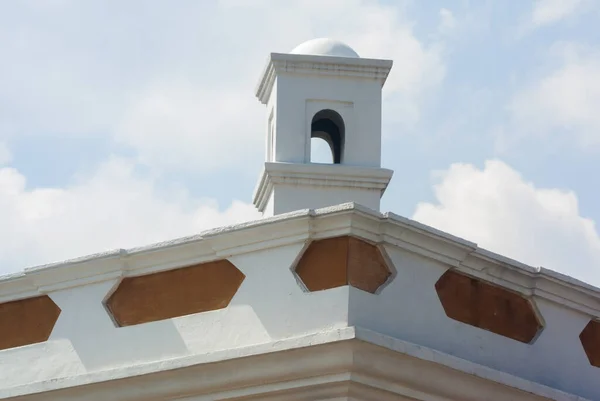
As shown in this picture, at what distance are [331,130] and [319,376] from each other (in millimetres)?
8088

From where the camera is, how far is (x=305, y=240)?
6.26 m

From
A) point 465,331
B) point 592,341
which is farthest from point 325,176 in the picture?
point 465,331

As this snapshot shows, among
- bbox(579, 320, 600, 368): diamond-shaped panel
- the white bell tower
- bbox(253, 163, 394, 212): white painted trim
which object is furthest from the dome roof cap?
bbox(579, 320, 600, 368): diamond-shaped panel

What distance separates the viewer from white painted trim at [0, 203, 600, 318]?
244 inches

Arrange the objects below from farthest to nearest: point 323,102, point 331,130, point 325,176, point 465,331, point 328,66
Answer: point 331,130
point 323,102
point 328,66
point 325,176
point 465,331

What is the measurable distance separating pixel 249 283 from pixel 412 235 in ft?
2.71

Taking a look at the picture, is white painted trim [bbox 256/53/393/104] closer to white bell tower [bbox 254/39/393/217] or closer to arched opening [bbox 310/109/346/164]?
white bell tower [bbox 254/39/393/217]

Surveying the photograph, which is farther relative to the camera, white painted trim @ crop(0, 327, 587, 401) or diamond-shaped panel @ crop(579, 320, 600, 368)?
diamond-shaped panel @ crop(579, 320, 600, 368)

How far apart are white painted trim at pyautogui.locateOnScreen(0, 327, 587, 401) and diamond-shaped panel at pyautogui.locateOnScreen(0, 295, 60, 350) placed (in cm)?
55

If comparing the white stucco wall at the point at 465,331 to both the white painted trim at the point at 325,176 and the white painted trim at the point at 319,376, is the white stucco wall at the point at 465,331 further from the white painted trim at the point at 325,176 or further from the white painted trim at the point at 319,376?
the white painted trim at the point at 325,176

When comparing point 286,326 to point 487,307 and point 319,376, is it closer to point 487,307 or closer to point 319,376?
point 319,376

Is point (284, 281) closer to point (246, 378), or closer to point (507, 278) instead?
point (246, 378)

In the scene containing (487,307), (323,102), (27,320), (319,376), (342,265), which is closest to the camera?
(319,376)


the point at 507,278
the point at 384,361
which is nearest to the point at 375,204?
the point at 507,278
